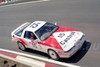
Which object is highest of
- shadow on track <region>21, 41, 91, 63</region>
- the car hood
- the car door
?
the car hood

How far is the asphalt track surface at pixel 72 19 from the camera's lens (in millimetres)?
8500

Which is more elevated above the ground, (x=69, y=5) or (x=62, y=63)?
(x=69, y=5)

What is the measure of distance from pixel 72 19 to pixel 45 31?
13.3 ft

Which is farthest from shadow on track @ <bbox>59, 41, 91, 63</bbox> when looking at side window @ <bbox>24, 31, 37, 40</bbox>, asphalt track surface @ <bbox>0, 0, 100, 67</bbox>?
side window @ <bbox>24, 31, 37, 40</bbox>

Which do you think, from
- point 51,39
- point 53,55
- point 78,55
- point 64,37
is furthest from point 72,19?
point 53,55

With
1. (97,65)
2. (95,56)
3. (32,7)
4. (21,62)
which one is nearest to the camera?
(97,65)

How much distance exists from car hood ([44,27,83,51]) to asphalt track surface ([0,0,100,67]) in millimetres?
791

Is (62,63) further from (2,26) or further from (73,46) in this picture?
(2,26)

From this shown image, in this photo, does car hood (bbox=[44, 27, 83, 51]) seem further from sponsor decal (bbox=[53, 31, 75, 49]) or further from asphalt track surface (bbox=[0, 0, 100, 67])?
asphalt track surface (bbox=[0, 0, 100, 67])

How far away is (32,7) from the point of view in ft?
60.4

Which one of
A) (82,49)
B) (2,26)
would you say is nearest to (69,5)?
(2,26)

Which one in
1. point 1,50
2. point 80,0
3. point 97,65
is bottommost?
point 1,50

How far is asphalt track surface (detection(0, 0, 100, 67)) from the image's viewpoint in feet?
27.9

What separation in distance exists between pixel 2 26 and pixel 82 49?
9.39 meters
